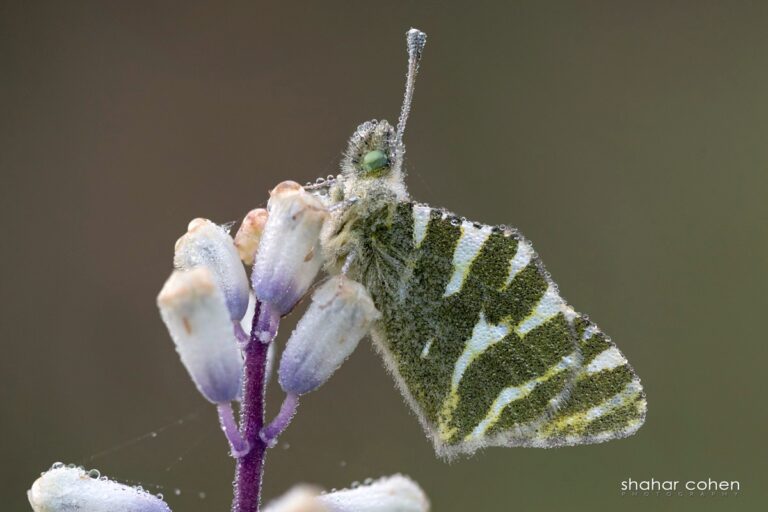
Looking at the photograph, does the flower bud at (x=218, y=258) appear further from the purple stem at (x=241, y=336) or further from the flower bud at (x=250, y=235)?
the flower bud at (x=250, y=235)

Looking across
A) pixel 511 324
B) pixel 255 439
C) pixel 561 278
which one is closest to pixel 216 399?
pixel 255 439

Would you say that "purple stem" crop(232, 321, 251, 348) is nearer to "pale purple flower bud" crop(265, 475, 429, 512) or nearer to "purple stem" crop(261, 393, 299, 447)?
"purple stem" crop(261, 393, 299, 447)

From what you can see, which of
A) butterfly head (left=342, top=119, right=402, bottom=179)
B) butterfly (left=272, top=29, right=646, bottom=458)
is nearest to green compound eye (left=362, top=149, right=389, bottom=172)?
butterfly head (left=342, top=119, right=402, bottom=179)

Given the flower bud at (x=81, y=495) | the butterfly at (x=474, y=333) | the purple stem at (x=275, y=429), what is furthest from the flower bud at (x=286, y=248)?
the flower bud at (x=81, y=495)

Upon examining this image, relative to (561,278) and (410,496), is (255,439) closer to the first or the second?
(410,496)

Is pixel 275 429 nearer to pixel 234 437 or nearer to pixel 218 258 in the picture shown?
pixel 234 437

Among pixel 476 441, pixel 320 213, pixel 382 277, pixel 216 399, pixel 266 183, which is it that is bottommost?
pixel 476 441
